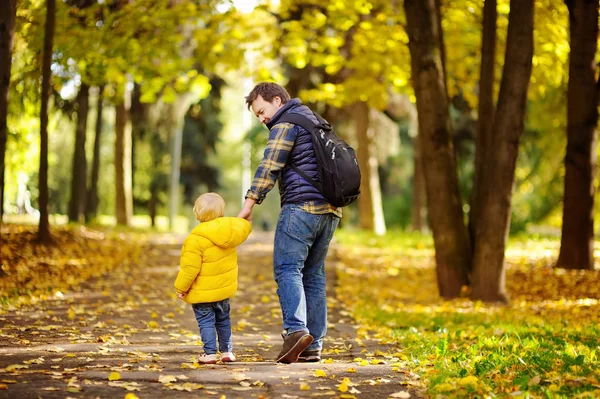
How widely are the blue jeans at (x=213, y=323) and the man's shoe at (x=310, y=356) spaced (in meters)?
0.54

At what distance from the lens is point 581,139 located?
12930 millimetres

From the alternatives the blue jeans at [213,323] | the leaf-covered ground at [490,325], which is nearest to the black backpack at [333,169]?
the blue jeans at [213,323]

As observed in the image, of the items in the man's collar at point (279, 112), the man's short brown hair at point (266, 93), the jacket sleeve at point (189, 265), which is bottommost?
the jacket sleeve at point (189, 265)

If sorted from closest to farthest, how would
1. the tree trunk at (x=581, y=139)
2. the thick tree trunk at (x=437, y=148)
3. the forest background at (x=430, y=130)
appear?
the forest background at (x=430, y=130)
the thick tree trunk at (x=437, y=148)
the tree trunk at (x=581, y=139)

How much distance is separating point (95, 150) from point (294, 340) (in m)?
20.1

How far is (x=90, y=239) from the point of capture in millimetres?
15906

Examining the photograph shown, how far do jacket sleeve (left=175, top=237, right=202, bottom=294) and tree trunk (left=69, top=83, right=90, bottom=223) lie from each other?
14.1m

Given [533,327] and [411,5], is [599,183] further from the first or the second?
[533,327]

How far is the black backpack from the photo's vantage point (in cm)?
572

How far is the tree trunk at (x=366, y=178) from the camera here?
23.2 meters

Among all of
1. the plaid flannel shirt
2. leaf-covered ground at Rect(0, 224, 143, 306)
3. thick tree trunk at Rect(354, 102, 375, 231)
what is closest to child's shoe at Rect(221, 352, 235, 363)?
the plaid flannel shirt

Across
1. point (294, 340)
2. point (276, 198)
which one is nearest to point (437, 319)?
point (294, 340)

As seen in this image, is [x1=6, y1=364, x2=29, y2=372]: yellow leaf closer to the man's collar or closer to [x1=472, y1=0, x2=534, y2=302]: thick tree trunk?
the man's collar

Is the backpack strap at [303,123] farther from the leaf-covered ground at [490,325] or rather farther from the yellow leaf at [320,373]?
the leaf-covered ground at [490,325]
